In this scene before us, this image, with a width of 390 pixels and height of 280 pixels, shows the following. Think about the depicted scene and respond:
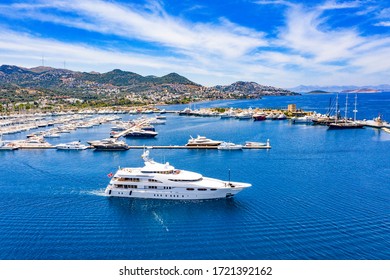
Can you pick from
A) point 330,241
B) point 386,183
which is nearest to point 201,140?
point 386,183

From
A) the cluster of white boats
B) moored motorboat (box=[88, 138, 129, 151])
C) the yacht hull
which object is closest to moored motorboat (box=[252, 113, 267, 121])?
the cluster of white boats

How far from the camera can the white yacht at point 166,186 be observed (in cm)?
2614

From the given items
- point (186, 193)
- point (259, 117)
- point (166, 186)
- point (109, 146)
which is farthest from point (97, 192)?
point (259, 117)

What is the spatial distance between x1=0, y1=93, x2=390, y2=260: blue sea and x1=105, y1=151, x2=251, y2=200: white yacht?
70cm

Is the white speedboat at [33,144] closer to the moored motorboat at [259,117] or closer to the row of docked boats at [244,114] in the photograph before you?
the moored motorboat at [259,117]

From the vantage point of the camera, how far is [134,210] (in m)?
24.8

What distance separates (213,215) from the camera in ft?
76.7

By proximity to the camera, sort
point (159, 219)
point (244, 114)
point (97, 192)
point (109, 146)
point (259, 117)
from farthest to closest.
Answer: point (244, 114)
point (259, 117)
point (109, 146)
point (97, 192)
point (159, 219)

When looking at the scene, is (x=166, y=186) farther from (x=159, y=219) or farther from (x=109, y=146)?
(x=109, y=146)

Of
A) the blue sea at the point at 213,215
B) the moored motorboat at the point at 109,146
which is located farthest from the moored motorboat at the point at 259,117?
the moored motorboat at the point at 109,146

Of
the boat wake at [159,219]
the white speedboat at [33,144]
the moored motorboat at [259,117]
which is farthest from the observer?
the moored motorboat at [259,117]

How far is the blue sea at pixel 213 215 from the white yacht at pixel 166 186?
0.70 m

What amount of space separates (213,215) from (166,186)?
5172 mm

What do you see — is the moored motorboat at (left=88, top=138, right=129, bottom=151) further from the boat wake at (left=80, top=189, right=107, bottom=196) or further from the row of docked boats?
the row of docked boats
